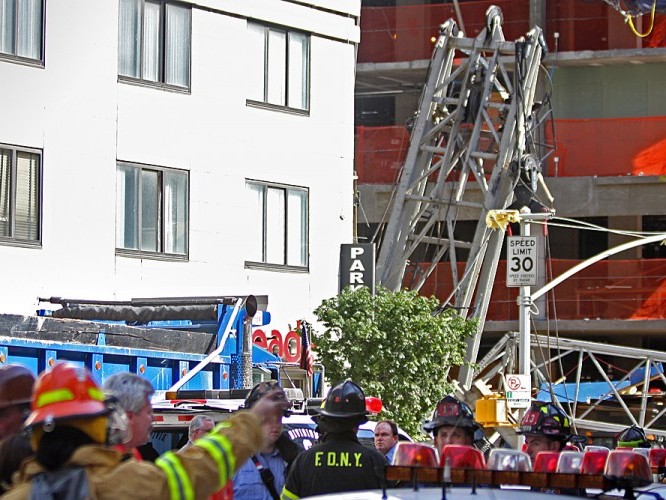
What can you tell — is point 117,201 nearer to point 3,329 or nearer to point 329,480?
point 3,329

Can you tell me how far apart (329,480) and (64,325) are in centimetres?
546

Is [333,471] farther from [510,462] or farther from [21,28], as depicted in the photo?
[21,28]

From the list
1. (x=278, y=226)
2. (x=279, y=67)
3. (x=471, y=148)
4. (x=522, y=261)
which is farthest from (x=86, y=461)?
(x=471, y=148)

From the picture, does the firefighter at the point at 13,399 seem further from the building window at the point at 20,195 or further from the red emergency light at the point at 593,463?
the building window at the point at 20,195

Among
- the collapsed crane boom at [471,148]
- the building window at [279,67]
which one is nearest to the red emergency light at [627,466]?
the building window at [279,67]

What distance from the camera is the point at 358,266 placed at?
23094 mm

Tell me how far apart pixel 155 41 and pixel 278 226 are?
3.41m

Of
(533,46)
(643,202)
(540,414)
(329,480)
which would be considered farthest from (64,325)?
(643,202)

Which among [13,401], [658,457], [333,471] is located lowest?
[658,457]

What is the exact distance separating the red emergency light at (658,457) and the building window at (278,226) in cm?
1172

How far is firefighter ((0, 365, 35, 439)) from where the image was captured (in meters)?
5.94

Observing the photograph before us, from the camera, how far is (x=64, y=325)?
43.0 ft

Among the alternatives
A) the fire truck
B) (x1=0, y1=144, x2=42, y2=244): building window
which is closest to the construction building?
(x1=0, y1=144, x2=42, y2=244): building window

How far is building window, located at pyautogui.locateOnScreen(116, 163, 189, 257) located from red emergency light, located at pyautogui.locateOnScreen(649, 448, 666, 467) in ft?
35.2
